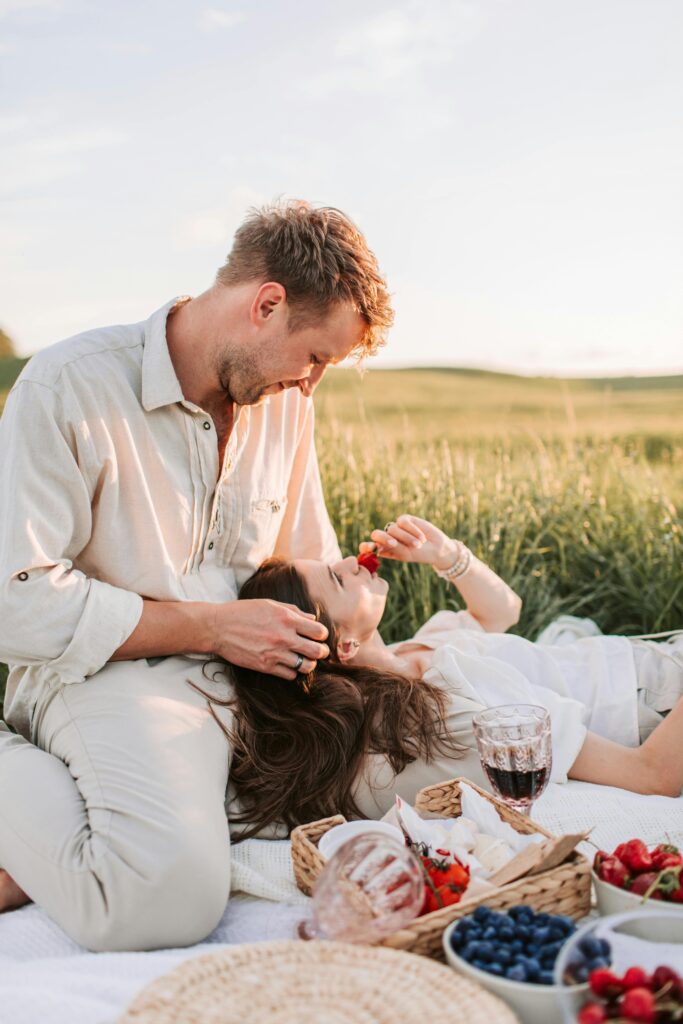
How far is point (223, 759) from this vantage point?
2.84 metres

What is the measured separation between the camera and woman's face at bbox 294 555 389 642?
3.24 metres

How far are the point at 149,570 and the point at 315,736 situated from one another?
72 centimetres

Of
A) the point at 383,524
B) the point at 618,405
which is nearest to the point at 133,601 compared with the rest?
the point at 383,524

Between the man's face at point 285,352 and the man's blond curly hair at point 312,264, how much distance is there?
0.03 metres

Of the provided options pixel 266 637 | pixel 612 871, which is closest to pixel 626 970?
pixel 612 871

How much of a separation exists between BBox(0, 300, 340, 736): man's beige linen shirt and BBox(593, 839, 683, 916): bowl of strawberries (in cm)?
143

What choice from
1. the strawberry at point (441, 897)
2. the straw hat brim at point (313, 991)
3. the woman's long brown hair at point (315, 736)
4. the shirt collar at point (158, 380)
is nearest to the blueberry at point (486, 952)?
the straw hat brim at point (313, 991)

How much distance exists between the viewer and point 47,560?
2811 mm

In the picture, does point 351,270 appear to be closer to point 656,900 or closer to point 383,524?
point 656,900

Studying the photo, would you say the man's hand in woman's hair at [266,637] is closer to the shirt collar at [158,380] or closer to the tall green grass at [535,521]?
the shirt collar at [158,380]

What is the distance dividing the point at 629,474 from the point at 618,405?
13699 mm

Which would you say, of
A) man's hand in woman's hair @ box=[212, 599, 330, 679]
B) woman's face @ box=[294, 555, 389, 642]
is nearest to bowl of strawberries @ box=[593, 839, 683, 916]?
man's hand in woman's hair @ box=[212, 599, 330, 679]

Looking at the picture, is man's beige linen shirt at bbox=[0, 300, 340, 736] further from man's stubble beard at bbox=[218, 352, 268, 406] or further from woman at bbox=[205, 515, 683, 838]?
woman at bbox=[205, 515, 683, 838]

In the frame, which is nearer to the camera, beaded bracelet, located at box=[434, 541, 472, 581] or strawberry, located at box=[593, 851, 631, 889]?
strawberry, located at box=[593, 851, 631, 889]
